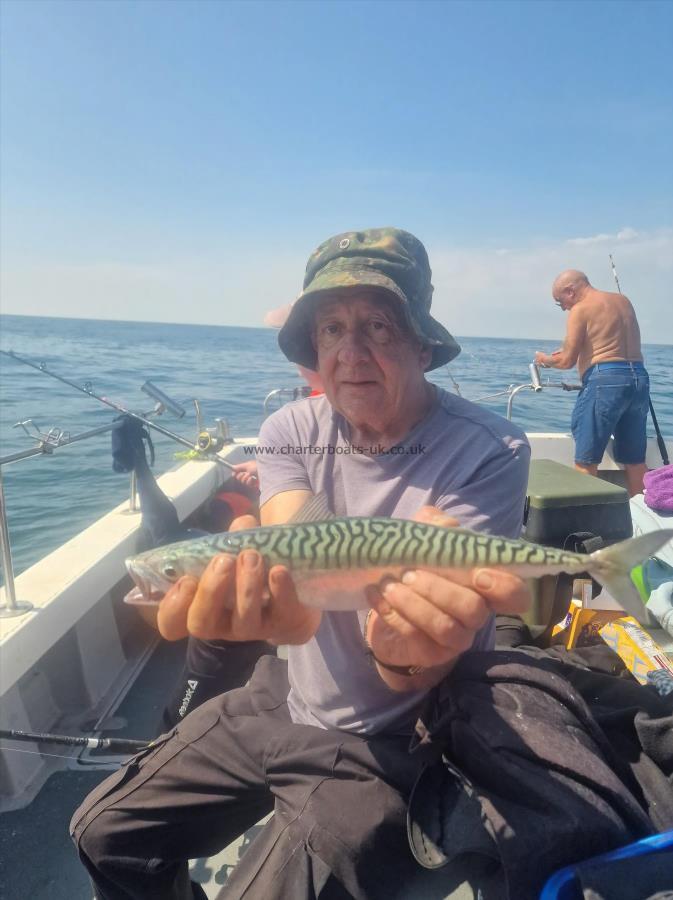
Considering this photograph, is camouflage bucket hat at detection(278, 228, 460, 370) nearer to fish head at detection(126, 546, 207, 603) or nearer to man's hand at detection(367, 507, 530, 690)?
man's hand at detection(367, 507, 530, 690)

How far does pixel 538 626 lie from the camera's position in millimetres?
3686

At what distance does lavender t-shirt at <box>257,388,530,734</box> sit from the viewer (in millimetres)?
2318

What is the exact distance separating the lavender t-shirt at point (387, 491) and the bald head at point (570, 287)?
20.1 feet

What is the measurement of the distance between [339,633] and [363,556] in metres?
0.43

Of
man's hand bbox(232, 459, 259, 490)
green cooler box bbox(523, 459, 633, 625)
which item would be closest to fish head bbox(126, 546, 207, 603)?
green cooler box bbox(523, 459, 633, 625)

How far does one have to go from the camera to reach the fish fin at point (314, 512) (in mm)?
2354

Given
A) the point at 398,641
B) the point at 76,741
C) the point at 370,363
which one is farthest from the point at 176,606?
the point at 76,741

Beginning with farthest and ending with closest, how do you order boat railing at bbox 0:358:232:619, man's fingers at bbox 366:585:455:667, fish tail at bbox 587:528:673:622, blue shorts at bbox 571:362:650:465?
1. blue shorts at bbox 571:362:650:465
2. boat railing at bbox 0:358:232:619
3. fish tail at bbox 587:528:673:622
4. man's fingers at bbox 366:585:455:667

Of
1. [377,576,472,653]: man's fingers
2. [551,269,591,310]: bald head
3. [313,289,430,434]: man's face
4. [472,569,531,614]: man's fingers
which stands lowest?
[377,576,472,653]: man's fingers

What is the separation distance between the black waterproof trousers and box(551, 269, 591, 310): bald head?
24.1ft

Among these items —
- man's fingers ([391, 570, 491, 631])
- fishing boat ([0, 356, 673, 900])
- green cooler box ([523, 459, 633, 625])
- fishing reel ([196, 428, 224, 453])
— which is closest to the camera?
man's fingers ([391, 570, 491, 631])

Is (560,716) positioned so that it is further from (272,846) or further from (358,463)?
(358,463)

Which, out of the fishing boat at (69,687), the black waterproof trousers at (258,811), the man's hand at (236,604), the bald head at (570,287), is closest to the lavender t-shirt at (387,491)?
the black waterproof trousers at (258,811)

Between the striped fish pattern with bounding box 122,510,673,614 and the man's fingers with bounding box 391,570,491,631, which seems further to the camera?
the striped fish pattern with bounding box 122,510,673,614
